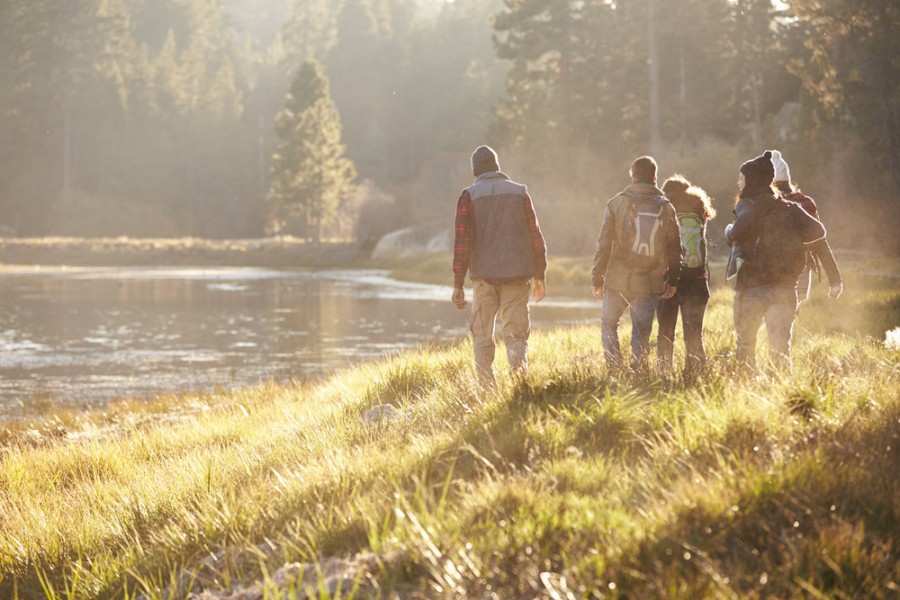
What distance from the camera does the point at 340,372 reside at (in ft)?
45.8

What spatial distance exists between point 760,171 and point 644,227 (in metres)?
1.08

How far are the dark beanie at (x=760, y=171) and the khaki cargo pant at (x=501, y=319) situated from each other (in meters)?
2.16

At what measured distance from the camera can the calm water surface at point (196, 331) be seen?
51.5 feet

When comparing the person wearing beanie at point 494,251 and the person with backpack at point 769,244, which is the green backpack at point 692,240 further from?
the person wearing beanie at point 494,251

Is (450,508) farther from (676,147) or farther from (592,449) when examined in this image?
(676,147)

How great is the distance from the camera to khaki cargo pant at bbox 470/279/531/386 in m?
8.48

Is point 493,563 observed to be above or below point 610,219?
below

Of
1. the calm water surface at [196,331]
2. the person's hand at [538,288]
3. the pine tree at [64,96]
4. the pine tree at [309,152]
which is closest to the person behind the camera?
the person's hand at [538,288]

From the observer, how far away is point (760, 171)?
7422 millimetres

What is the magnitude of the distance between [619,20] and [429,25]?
55.6 meters

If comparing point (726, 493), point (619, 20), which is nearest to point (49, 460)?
point (726, 493)

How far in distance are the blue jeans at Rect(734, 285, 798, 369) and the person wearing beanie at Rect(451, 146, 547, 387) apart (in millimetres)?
1718

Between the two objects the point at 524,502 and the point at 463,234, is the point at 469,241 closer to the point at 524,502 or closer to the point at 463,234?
the point at 463,234

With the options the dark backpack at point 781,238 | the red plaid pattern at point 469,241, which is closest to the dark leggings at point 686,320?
the dark backpack at point 781,238
